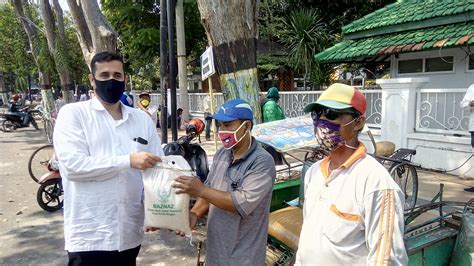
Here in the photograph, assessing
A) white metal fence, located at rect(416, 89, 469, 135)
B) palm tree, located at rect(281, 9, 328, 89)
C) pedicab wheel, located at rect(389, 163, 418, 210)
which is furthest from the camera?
palm tree, located at rect(281, 9, 328, 89)

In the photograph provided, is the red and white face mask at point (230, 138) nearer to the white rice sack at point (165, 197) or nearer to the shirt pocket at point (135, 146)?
the white rice sack at point (165, 197)

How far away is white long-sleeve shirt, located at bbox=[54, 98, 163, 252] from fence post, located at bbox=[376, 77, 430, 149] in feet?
21.5

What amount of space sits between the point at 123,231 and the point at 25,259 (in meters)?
2.59

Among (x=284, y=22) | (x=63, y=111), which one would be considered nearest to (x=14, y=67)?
(x=284, y=22)

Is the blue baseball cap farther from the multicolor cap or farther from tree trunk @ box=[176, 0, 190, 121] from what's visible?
tree trunk @ box=[176, 0, 190, 121]

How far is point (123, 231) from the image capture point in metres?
2.06

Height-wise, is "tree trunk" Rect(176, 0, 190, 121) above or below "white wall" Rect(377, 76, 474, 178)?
above

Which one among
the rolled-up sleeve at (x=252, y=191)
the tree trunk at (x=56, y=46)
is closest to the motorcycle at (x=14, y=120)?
the tree trunk at (x=56, y=46)

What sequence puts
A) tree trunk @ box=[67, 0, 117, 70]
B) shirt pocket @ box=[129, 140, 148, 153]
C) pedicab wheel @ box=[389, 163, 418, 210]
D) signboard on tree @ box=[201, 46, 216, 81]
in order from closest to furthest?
shirt pocket @ box=[129, 140, 148, 153]
signboard on tree @ box=[201, 46, 216, 81]
pedicab wheel @ box=[389, 163, 418, 210]
tree trunk @ box=[67, 0, 117, 70]

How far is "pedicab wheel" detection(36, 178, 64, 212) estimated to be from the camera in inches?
215

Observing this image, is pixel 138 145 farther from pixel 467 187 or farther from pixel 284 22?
pixel 284 22

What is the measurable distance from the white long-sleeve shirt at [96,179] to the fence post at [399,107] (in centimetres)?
655

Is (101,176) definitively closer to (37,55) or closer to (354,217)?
(354,217)

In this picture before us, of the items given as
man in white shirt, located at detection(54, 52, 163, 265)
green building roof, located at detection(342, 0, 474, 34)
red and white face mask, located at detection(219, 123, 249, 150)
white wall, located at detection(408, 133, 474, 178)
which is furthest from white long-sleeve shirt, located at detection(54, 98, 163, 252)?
green building roof, located at detection(342, 0, 474, 34)
